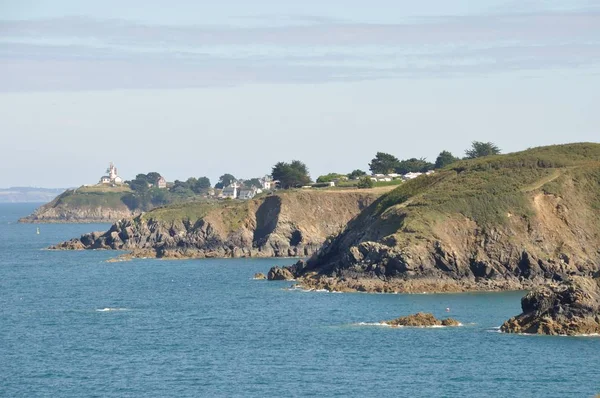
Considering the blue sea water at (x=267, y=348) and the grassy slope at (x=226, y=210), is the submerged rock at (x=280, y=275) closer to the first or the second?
the blue sea water at (x=267, y=348)

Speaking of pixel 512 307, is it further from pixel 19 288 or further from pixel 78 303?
pixel 19 288

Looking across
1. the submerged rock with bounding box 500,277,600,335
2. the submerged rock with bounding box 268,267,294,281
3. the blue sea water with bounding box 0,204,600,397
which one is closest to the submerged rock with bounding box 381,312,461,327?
the blue sea water with bounding box 0,204,600,397

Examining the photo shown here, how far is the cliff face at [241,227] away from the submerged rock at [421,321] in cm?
7483

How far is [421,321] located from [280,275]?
38984 mm

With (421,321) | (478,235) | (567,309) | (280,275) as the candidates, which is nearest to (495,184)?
(478,235)

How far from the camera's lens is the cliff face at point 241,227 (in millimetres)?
161625

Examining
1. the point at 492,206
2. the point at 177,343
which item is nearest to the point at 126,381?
the point at 177,343

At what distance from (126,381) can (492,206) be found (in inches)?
2357

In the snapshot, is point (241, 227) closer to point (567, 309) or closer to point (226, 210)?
point (226, 210)

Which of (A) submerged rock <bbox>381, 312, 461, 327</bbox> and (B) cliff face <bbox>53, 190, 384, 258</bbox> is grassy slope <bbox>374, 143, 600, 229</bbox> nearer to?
(A) submerged rock <bbox>381, 312, 461, 327</bbox>

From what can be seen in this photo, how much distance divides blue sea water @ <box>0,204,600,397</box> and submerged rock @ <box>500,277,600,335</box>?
136 cm

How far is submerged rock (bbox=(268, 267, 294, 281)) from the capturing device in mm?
120312

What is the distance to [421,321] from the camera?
83188mm

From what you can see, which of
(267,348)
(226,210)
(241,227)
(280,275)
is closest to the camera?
(267,348)
